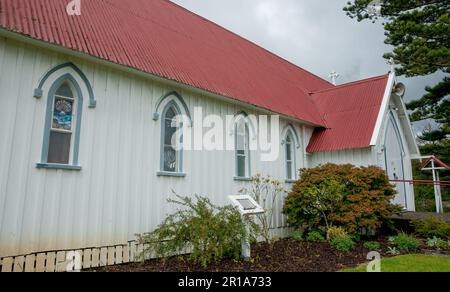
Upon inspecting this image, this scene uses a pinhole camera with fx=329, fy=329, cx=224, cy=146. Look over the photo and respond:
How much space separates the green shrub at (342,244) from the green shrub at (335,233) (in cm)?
41

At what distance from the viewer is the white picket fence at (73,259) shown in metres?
6.46

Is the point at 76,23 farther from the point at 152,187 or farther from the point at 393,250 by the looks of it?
the point at 393,250

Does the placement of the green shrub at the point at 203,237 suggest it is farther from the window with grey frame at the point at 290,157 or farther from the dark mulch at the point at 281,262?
the window with grey frame at the point at 290,157

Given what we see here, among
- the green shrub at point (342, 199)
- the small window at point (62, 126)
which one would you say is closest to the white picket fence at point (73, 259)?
the small window at point (62, 126)

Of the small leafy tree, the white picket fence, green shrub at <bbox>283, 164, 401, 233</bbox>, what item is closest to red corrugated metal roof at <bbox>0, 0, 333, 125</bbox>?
the small leafy tree

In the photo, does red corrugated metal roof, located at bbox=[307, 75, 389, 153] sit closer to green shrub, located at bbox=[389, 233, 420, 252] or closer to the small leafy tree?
the small leafy tree

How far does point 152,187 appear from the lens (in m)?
8.98

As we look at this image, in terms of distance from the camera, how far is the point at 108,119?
8.21 metres

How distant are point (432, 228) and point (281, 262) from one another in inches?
251

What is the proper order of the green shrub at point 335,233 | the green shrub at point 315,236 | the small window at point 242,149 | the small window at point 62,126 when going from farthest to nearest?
1. the small window at point 242,149
2. the green shrub at point 315,236
3. the green shrub at point 335,233
4. the small window at point 62,126

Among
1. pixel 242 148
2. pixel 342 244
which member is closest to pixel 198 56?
pixel 242 148

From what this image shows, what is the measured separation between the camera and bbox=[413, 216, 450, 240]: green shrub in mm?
11094
